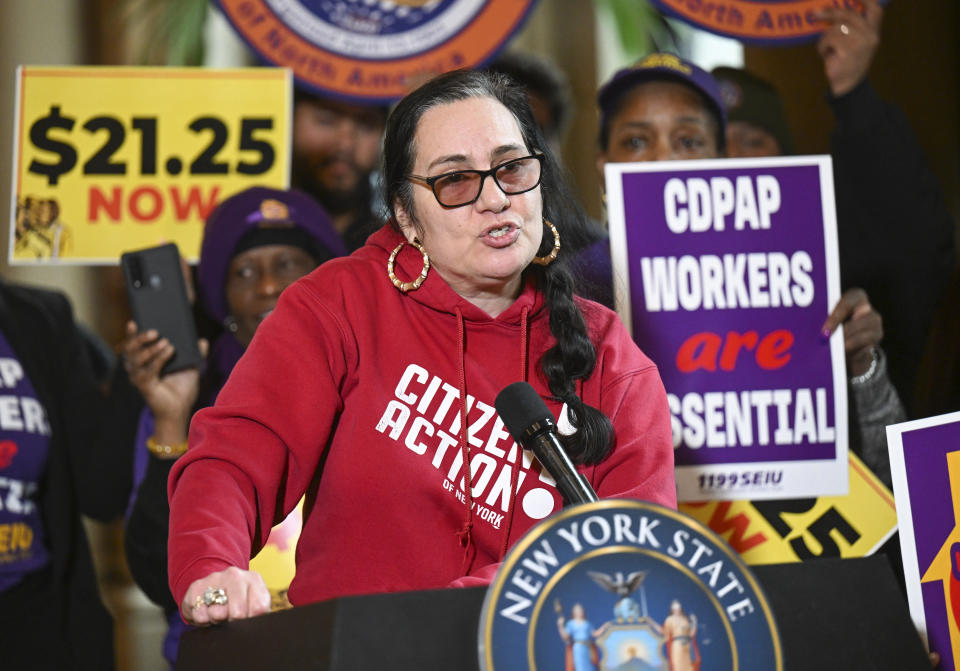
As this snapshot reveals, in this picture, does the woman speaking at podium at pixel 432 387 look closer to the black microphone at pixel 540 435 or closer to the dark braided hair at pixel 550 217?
the dark braided hair at pixel 550 217

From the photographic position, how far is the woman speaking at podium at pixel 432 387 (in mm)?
1518

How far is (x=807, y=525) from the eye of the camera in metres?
2.45

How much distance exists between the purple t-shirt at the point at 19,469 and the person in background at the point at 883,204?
2031 mm

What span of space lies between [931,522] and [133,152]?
2395mm

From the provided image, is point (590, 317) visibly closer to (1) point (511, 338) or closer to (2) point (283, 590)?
(1) point (511, 338)

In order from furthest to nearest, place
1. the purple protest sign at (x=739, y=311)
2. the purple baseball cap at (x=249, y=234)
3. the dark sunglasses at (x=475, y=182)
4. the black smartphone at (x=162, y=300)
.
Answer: the purple baseball cap at (x=249, y=234), the black smartphone at (x=162, y=300), the purple protest sign at (x=739, y=311), the dark sunglasses at (x=475, y=182)

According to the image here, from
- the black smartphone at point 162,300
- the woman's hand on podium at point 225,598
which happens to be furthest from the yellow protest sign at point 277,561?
the woman's hand on podium at point 225,598

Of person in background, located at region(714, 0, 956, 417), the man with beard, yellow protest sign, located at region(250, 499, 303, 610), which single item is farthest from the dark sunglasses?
person in background, located at region(714, 0, 956, 417)

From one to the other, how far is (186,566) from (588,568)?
498 mm

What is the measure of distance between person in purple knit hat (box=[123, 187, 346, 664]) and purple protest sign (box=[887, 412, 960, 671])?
1.67m

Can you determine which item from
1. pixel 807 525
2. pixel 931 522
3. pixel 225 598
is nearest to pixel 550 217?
pixel 931 522

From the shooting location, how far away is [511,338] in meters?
1.70

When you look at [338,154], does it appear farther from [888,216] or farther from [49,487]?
[888,216]

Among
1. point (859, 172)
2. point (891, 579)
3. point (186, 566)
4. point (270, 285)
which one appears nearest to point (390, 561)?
point (186, 566)
